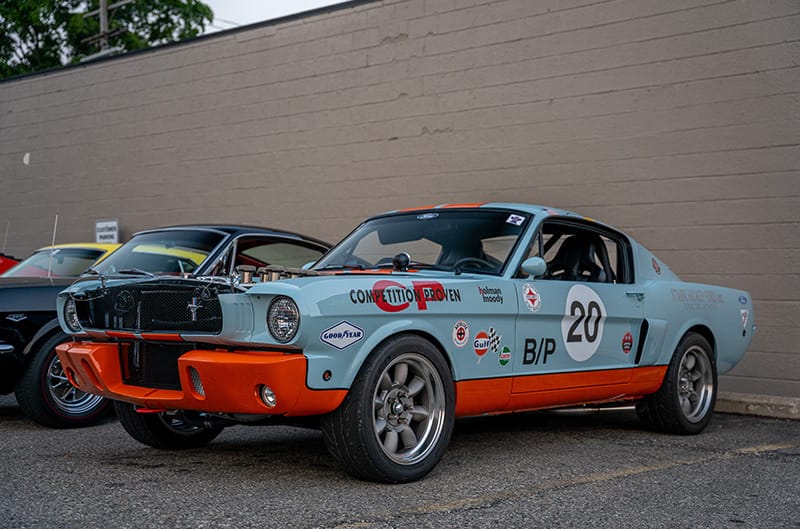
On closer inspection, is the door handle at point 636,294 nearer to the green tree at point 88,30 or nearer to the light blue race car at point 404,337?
the light blue race car at point 404,337

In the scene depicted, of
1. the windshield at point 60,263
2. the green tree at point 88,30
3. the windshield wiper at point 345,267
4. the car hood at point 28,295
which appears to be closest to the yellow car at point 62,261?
the windshield at point 60,263

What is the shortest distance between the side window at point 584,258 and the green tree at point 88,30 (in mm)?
27918

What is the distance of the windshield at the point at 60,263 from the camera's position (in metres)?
8.41

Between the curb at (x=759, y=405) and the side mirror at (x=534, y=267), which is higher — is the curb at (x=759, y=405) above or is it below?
below

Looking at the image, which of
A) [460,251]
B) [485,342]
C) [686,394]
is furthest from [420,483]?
[686,394]

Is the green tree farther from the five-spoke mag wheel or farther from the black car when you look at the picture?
the five-spoke mag wheel

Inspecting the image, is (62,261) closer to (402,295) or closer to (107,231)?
(402,295)

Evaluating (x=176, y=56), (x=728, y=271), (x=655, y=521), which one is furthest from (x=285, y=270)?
(x=176, y=56)

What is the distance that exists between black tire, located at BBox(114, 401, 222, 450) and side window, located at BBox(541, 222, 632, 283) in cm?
251

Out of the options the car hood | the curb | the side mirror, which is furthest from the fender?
the curb

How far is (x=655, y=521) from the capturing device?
4020mm

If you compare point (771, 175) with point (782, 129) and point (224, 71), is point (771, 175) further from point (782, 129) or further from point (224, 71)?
point (224, 71)

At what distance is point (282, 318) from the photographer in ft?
14.4

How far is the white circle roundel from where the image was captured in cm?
572
